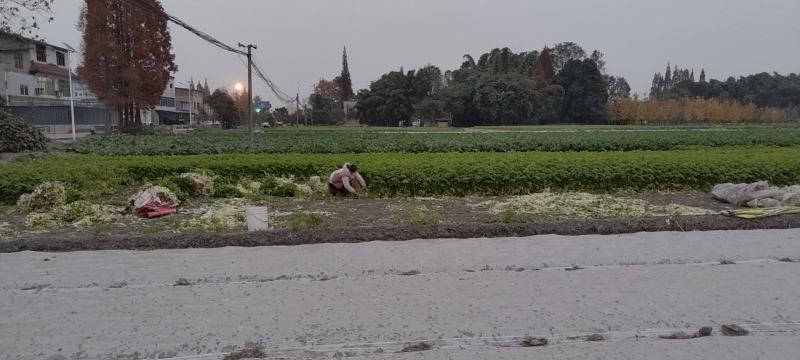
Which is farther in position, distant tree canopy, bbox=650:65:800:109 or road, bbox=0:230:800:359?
distant tree canopy, bbox=650:65:800:109

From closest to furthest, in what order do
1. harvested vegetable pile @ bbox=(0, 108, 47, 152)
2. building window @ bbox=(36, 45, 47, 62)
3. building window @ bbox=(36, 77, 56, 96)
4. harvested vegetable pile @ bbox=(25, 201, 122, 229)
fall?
harvested vegetable pile @ bbox=(25, 201, 122, 229), harvested vegetable pile @ bbox=(0, 108, 47, 152), building window @ bbox=(36, 77, 56, 96), building window @ bbox=(36, 45, 47, 62)

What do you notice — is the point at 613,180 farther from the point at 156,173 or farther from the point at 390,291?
the point at 156,173

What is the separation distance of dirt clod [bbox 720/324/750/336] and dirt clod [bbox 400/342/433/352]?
2284mm

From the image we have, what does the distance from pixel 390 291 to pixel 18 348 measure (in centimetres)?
293

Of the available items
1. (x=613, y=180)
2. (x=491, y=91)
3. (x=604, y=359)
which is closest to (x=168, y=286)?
(x=604, y=359)

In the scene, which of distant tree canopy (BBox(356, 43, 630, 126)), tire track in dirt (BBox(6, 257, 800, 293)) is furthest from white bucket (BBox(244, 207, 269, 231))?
distant tree canopy (BBox(356, 43, 630, 126))

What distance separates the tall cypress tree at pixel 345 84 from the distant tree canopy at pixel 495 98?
32.2m

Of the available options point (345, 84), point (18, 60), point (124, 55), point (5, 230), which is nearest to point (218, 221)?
point (5, 230)

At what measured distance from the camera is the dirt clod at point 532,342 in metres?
4.09

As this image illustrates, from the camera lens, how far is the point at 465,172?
11547 mm

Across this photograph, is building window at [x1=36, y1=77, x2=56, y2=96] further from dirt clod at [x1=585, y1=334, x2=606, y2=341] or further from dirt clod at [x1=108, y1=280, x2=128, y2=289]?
dirt clod at [x1=585, y1=334, x2=606, y2=341]

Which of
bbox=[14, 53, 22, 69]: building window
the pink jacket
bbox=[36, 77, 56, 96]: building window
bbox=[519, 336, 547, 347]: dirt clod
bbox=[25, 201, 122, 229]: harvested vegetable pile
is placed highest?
bbox=[14, 53, 22, 69]: building window

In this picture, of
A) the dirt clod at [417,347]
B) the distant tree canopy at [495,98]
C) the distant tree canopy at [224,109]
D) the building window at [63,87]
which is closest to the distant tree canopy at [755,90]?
the distant tree canopy at [495,98]

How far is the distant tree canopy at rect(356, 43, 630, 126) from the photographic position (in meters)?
68.4
